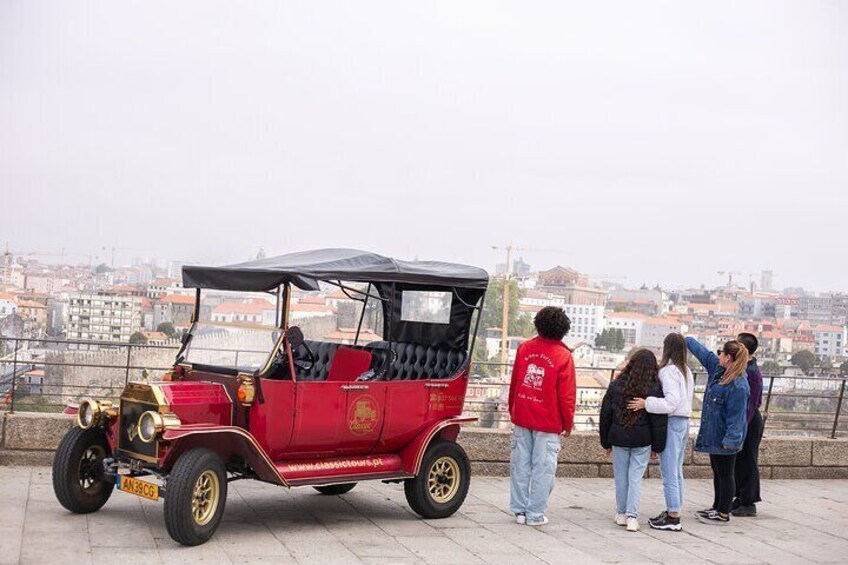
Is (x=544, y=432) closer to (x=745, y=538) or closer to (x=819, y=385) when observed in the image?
(x=745, y=538)

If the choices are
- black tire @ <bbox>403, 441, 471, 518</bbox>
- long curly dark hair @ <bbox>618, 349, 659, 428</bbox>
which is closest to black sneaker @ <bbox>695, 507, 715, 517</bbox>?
long curly dark hair @ <bbox>618, 349, 659, 428</bbox>

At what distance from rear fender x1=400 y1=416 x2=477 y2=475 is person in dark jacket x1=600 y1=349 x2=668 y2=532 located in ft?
4.44

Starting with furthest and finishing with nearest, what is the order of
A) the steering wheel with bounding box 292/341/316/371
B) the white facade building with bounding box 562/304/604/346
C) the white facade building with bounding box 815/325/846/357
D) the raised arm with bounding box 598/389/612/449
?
the white facade building with bounding box 562/304/604/346
the white facade building with bounding box 815/325/846/357
the raised arm with bounding box 598/389/612/449
the steering wheel with bounding box 292/341/316/371

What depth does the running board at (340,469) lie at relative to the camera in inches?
332

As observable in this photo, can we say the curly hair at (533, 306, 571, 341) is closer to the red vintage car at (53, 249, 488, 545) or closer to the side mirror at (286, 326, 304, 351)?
the red vintage car at (53, 249, 488, 545)

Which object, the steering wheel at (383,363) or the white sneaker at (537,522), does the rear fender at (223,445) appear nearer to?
the steering wheel at (383,363)

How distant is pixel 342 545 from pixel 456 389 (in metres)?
2.11

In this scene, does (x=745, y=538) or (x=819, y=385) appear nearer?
(x=745, y=538)

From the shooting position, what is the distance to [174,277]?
9.62 metres

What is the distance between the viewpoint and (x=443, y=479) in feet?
31.1

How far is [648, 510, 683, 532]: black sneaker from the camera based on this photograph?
945 centimetres

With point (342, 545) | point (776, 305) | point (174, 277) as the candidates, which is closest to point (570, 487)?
point (342, 545)

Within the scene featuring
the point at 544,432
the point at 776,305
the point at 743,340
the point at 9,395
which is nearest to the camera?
the point at 544,432

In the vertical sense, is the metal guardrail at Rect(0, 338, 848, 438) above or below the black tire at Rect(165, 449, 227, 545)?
above
